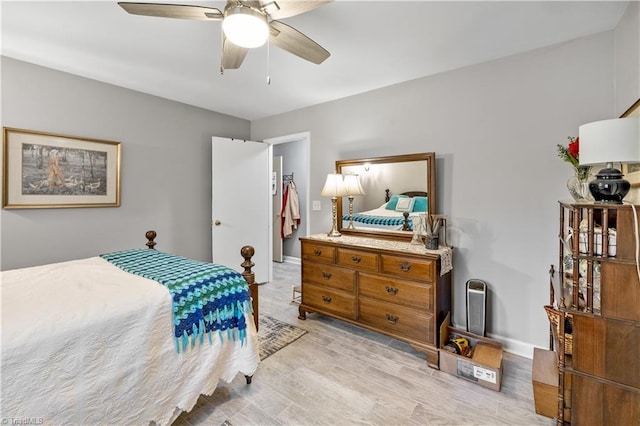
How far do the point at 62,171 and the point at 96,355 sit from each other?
91.8 inches

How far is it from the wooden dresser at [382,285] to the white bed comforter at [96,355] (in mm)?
1200

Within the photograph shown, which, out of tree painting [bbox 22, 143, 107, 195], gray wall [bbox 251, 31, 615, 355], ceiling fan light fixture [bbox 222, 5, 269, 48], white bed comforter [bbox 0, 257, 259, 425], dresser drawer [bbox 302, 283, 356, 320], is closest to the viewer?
white bed comforter [bbox 0, 257, 259, 425]

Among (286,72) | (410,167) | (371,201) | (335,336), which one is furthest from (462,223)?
(286,72)

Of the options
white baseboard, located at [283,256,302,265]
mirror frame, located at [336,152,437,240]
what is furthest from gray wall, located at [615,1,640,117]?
white baseboard, located at [283,256,302,265]

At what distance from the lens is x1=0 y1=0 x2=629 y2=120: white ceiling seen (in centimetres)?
→ 179

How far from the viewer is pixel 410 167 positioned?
9.18 feet

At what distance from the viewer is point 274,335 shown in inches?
104

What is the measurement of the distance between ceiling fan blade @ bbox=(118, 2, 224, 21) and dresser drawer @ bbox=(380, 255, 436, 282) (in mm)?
2045

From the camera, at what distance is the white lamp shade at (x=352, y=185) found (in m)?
2.99

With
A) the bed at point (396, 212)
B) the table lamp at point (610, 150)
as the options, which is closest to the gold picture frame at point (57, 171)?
the bed at point (396, 212)

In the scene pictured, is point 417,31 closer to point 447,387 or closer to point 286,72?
point 286,72

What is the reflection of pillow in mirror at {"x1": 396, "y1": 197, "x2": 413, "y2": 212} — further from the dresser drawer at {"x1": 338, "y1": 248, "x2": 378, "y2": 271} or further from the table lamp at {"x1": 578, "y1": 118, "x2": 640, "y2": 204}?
the table lamp at {"x1": 578, "y1": 118, "x2": 640, "y2": 204}

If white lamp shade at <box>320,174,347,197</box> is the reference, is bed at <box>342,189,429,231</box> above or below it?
below

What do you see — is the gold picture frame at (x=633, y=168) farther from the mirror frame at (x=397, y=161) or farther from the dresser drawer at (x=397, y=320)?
the dresser drawer at (x=397, y=320)
